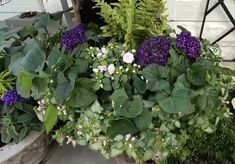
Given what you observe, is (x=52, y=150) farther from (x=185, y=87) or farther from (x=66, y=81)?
(x=185, y=87)

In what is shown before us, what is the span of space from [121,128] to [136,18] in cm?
41

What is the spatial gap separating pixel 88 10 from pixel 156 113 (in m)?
0.72

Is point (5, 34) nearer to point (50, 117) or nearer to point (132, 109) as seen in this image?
point (50, 117)

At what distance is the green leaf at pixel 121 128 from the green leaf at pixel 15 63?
0.40 m

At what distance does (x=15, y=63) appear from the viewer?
1301mm

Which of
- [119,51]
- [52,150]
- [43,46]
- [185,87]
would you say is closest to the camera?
[185,87]

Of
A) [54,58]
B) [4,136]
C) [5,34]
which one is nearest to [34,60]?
[54,58]

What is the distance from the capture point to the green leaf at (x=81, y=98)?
1180mm

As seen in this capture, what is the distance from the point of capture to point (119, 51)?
1243 mm

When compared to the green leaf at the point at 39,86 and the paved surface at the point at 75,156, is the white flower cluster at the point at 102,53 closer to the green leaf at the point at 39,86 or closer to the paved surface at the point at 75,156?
the green leaf at the point at 39,86

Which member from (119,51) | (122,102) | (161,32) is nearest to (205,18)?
(161,32)

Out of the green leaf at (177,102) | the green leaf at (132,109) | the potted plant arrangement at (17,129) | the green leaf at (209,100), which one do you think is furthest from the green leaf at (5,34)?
the green leaf at (209,100)

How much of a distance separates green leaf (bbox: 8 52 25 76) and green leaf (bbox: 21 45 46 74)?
1.5 inches

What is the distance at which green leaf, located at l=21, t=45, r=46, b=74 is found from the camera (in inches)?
48.6
